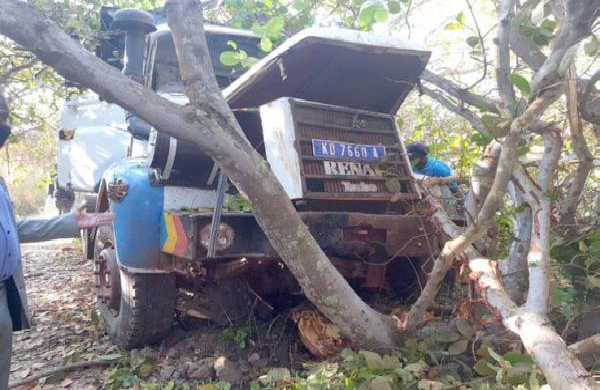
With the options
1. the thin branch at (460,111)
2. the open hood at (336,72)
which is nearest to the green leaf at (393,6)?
the open hood at (336,72)

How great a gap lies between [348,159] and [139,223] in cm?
147

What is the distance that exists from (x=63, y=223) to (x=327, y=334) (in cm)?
166

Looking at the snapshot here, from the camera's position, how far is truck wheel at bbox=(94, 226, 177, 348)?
12.2 ft

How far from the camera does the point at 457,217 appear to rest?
3.88 meters

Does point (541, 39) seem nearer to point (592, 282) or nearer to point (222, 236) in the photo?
point (592, 282)

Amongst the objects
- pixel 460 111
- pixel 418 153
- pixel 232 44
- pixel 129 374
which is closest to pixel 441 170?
pixel 418 153

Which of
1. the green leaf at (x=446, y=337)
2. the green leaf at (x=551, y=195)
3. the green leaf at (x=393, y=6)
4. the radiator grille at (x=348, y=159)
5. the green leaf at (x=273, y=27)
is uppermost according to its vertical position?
the green leaf at (x=393, y=6)

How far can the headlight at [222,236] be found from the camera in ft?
10.1

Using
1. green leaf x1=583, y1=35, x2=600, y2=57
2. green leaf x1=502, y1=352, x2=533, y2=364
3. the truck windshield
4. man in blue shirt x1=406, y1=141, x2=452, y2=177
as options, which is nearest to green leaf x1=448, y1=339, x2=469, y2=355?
green leaf x1=502, y1=352, x2=533, y2=364

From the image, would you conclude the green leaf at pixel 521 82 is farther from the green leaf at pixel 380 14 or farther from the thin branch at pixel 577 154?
the green leaf at pixel 380 14

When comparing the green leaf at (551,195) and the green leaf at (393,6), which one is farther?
the green leaf at (393,6)

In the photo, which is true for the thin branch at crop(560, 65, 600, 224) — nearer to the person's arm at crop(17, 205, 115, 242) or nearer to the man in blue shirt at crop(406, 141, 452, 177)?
the man in blue shirt at crop(406, 141, 452, 177)

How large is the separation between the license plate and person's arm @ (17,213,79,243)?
149cm

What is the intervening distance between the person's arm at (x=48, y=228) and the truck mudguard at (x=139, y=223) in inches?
29.7
